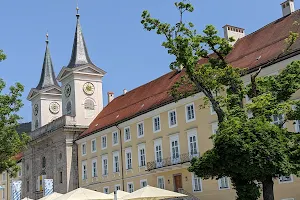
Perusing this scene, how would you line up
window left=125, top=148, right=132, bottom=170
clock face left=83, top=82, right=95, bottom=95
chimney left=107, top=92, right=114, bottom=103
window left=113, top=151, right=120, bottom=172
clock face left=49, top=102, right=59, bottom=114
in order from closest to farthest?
window left=125, top=148, right=132, bottom=170 < window left=113, top=151, right=120, bottom=172 < clock face left=83, top=82, right=95, bottom=95 < chimney left=107, top=92, right=114, bottom=103 < clock face left=49, top=102, right=59, bottom=114

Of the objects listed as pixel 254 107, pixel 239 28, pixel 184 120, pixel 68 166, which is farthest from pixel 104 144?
pixel 254 107

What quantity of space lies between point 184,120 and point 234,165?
17198mm

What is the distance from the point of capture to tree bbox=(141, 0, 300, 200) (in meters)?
15.0

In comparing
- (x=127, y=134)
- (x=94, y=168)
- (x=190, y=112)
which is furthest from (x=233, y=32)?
(x=94, y=168)

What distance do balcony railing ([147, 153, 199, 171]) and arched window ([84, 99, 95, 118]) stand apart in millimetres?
17788

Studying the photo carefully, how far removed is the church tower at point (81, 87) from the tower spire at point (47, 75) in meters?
6.88

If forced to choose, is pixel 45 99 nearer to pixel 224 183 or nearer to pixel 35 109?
pixel 35 109

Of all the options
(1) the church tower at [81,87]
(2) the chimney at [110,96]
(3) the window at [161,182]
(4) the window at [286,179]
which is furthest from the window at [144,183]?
(2) the chimney at [110,96]

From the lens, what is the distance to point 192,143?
31.5m

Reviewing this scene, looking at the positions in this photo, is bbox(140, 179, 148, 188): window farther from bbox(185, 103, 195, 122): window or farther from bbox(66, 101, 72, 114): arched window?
bbox(66, 101, 72, 114): arched window

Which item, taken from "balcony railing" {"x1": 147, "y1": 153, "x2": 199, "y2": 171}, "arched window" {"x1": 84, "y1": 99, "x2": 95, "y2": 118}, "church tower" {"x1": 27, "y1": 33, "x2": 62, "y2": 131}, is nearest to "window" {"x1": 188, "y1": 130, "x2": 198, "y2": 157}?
"balcony railing" {"x1": 147, "y1": 153, "x2": 199, "y2": 171}

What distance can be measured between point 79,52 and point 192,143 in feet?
86.6

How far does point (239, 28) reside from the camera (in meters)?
36.2

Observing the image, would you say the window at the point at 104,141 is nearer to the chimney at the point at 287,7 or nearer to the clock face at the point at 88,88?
the clock face at the point at 88,88
